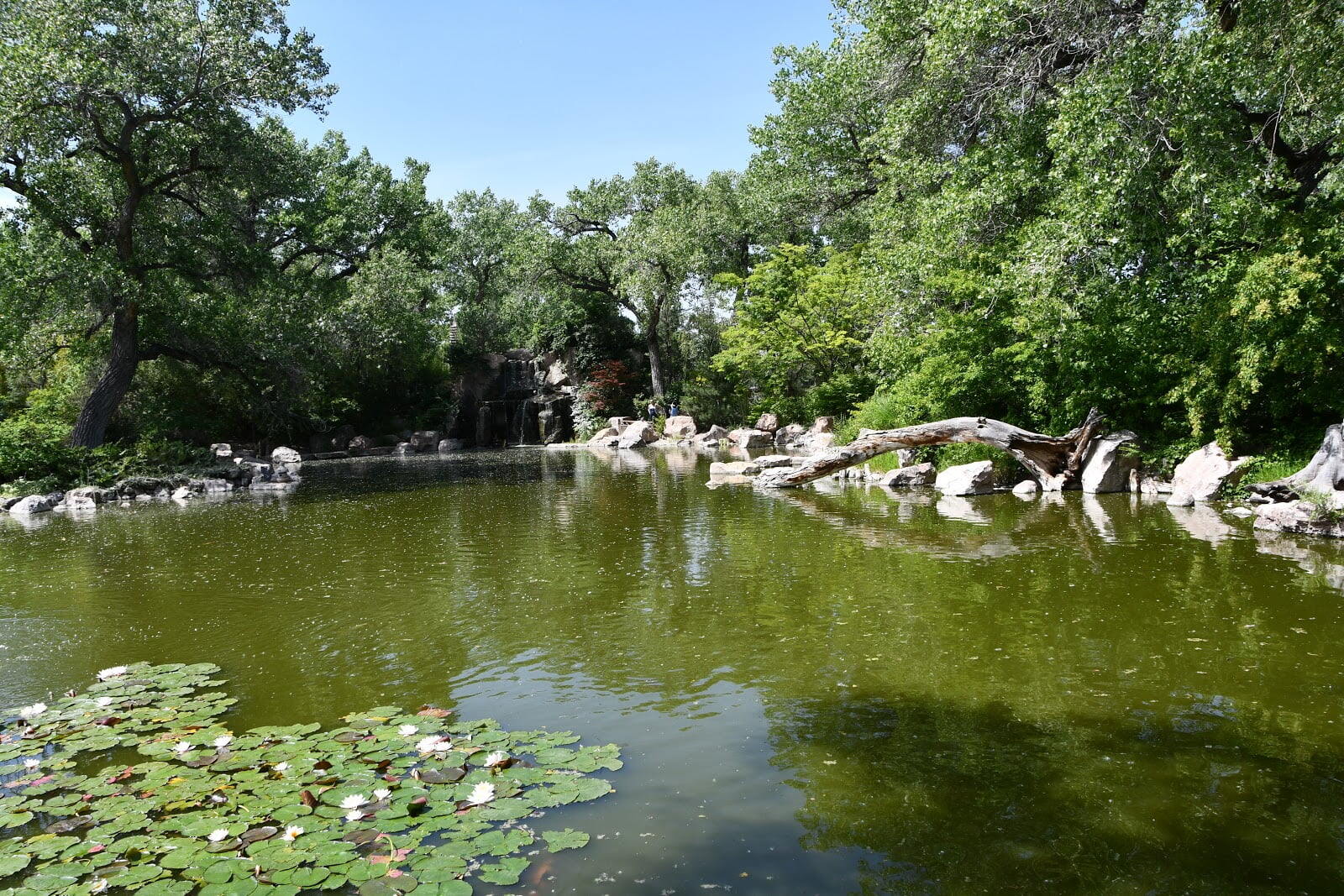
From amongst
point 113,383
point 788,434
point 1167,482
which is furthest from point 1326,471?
point 113,383

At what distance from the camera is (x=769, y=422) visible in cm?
3166

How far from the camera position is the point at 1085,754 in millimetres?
4207

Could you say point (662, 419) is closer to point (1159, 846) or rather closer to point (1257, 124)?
point (1257, 124)

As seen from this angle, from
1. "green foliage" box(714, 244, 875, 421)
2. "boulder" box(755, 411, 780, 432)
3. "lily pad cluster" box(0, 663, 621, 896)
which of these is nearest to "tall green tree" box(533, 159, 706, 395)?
"green foliage" box(714, 244, 875, 421)

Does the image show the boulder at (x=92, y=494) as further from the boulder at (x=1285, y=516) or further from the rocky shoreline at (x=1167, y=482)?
the boulder at (x=1285, y=516)

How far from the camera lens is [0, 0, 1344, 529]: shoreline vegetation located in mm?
11211

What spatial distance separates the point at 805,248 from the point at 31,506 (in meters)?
23.2

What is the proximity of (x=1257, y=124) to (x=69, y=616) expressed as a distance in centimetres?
1611

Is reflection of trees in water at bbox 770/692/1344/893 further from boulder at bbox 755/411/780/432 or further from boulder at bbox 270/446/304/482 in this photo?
boulder at bbox 755/411/780/432

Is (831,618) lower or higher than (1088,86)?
lower

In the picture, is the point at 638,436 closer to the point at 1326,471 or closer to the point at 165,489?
the point at 165,489

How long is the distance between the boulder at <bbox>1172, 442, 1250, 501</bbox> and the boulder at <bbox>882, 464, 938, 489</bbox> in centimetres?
412

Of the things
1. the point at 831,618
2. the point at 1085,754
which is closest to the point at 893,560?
the point at 831,618

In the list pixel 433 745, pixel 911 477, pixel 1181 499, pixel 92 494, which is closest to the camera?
pixel 433 745
